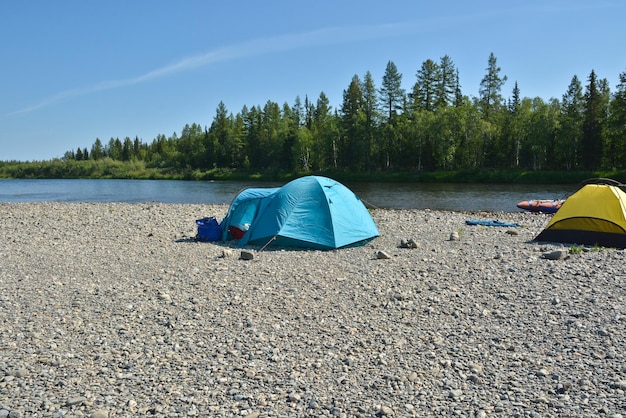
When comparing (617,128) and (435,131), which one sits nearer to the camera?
(617,128)

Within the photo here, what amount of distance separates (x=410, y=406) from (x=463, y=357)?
161 cm

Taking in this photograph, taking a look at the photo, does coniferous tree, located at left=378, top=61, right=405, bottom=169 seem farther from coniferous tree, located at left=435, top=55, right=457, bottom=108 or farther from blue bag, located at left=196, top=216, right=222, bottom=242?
blue bag, located at left=196, top=216, right=222, bottom=242

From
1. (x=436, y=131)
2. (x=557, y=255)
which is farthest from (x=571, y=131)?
(x=557, y=255)

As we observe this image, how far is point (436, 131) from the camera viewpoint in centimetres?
6906

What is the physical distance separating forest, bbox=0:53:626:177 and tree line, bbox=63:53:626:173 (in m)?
0.14

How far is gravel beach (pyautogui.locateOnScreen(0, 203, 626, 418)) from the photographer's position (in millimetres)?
5520

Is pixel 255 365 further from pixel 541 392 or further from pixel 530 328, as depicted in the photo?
pixel 530 328

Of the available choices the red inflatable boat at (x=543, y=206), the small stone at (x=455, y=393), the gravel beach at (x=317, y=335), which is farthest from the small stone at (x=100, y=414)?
the red inflatable boat at (x=543, y=206)

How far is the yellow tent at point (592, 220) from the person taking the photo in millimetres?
14273

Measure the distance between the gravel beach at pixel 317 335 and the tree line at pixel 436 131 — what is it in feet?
187

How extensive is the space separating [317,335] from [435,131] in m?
65.5

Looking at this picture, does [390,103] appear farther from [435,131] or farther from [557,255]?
[557,255]

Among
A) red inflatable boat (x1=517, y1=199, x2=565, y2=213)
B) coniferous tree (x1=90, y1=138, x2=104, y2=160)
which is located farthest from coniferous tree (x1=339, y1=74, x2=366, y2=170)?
coniferous tree (x1=90, y1=138, x2=104, y2=160)

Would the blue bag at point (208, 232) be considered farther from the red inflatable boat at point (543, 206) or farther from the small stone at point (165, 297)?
the red inflatable boat at point (543, 206)
